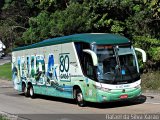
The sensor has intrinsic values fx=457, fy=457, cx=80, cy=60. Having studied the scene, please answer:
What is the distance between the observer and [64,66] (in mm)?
21062

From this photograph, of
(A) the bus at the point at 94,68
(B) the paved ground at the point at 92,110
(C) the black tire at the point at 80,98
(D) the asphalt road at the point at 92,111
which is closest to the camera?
(D) the asphalt road at the point at 92,111

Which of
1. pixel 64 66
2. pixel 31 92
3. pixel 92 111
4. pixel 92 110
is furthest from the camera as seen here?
pixel 31 92

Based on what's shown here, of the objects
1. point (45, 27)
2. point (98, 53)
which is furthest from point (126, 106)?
point (45, 27)

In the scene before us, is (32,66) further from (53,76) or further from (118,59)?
(118,59)

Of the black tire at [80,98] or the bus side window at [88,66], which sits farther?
the black tire at [80,98]

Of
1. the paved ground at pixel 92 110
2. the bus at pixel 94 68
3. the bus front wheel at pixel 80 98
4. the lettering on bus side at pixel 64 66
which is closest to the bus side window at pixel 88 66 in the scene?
the bus at pixel 94 68

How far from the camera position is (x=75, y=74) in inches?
779

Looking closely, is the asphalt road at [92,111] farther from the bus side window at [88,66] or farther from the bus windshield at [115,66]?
the bus side window at [88,66]

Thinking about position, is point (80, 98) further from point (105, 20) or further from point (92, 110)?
point (105, 20)

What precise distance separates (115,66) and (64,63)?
11.2ft

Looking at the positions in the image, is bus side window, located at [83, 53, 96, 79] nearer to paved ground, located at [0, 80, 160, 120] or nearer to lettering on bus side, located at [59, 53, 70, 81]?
paved ground, located at [0, 80, 160, 120]

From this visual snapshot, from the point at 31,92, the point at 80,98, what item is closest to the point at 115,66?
the point at 80,98

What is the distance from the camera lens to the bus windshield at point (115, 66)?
18188 millimetres

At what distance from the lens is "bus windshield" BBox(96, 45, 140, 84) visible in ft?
59.7
